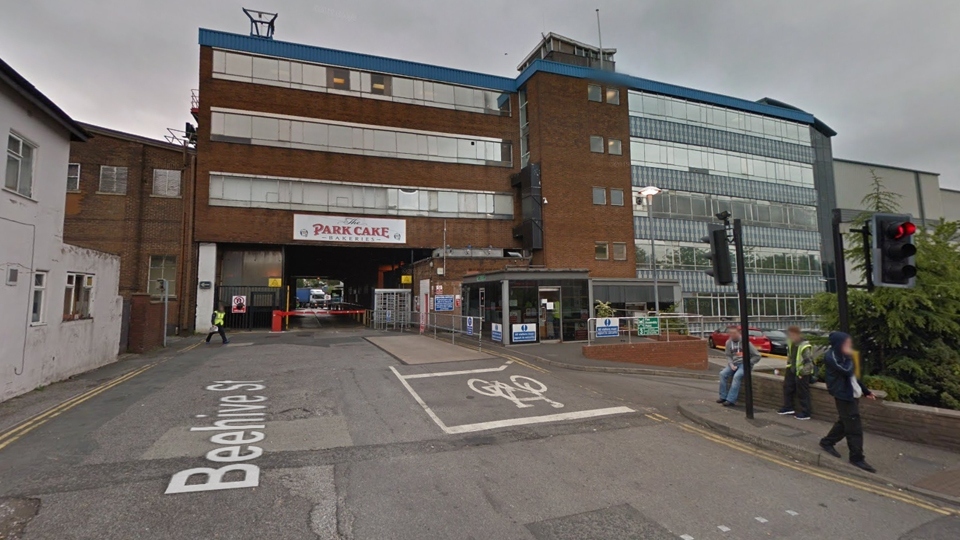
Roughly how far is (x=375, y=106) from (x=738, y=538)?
29.1 metres

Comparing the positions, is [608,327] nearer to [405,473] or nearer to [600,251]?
[405,473]

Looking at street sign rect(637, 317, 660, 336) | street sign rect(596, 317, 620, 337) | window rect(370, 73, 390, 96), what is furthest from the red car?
window rect(370, 73, 390, 96)

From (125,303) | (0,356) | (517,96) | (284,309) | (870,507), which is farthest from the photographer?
(517,96)

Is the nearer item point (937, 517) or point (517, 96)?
point (937, 517)

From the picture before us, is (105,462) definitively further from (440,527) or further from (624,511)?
(624,511)

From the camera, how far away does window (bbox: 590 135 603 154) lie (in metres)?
30.5

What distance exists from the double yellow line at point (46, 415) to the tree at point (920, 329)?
12409 mm

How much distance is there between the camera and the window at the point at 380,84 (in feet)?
94.0

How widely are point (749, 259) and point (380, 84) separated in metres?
30.2

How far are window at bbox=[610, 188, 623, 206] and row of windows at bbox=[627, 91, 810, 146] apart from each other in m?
6.38

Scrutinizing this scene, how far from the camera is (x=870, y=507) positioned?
432 cm

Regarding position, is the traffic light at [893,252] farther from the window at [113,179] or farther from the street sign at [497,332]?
the window at [113,179]

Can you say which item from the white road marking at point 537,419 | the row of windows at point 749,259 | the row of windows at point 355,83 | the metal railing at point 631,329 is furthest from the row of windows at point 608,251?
the white road marking at point 537,419

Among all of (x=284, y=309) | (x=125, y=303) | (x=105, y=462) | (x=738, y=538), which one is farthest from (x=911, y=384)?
(x=284, y=309)
